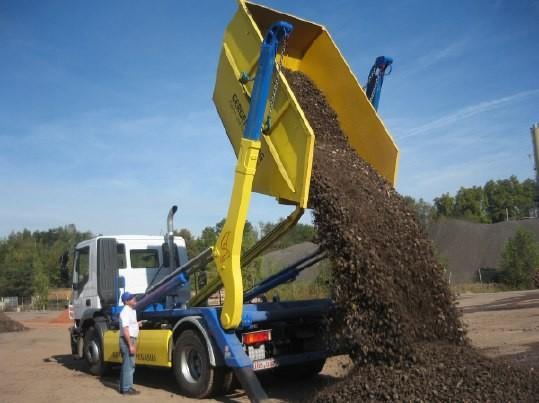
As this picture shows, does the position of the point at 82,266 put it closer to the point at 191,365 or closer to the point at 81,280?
the point at 81,280

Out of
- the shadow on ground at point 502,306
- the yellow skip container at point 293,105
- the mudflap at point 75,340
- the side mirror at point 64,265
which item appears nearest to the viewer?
the yellow skip container at point 293,105

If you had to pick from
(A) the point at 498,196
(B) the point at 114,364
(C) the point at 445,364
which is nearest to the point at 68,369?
(B) the point at 114,364

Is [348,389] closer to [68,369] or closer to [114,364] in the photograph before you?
[114,364]

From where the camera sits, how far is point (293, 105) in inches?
235

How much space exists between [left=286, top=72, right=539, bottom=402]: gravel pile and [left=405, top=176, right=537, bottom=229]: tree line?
258 ft

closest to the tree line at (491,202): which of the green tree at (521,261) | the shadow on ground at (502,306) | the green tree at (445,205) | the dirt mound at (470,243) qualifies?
the green tree at (445,205)

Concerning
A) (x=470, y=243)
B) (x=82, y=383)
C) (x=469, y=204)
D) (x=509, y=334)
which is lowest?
(x=82, y=383)

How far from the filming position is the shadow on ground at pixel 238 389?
7.01 meters

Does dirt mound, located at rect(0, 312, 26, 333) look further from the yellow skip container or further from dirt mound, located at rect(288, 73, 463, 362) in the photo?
dirt mound, located at rect(288, 73, 463, 362)

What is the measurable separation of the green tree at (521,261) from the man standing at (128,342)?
34.4m

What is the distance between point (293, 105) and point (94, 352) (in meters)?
6.17

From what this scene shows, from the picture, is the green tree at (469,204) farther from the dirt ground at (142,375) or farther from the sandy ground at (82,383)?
the sandy ground at (82,383)

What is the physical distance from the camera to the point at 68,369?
34.3ft

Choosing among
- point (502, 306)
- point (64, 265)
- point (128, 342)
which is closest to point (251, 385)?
point (128, 342)
